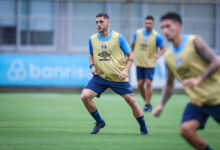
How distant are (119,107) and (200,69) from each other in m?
9.15

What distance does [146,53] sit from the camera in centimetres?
1485

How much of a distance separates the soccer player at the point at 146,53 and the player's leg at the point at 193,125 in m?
7.96

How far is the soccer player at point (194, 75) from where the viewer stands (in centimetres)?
629

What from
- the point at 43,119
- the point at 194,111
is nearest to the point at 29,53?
the point at 43,119

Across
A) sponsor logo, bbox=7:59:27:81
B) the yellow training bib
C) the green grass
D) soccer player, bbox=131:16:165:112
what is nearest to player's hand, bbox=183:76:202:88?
the yellow training bib

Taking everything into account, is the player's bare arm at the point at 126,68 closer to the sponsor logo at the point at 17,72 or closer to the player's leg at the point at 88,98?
the player's leg at the point at 88,98

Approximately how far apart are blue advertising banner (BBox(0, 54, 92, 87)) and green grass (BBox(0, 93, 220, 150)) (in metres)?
4.23

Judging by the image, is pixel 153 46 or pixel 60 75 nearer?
pixel 153 46

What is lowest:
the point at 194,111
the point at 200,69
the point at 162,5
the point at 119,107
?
the point at 119,107

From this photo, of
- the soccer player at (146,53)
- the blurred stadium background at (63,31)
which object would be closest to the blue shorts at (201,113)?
the soccer player at (146,53)

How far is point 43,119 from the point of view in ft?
39.1

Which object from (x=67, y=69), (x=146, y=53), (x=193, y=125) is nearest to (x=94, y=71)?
(x=193, y=125)

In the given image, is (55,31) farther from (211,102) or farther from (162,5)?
(211,102)

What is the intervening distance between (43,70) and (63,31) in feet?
10.8
